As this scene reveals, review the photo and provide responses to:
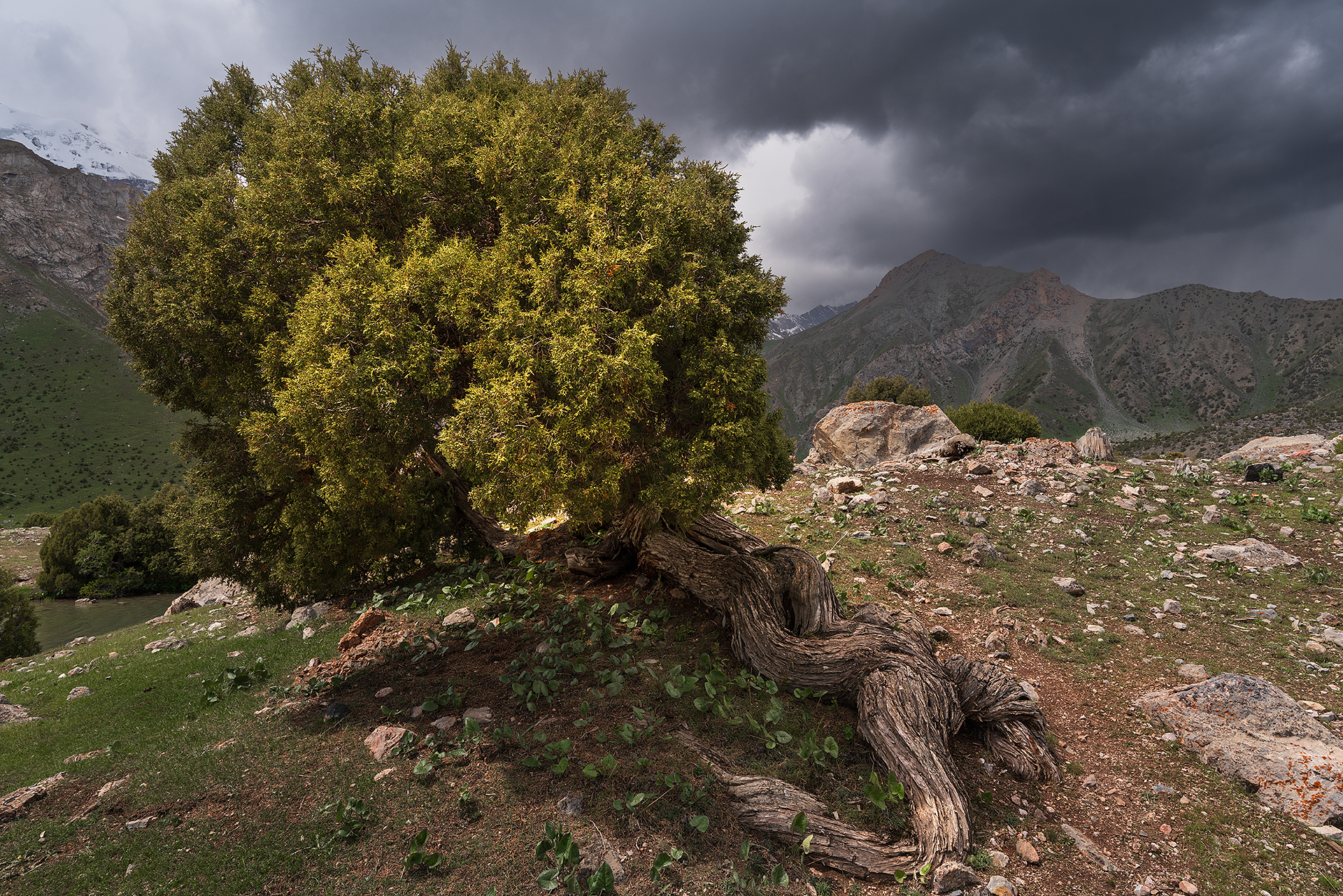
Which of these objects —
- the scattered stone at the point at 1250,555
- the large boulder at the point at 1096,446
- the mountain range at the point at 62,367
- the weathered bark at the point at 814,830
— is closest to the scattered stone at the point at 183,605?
the weathered bark at the point at 814,830

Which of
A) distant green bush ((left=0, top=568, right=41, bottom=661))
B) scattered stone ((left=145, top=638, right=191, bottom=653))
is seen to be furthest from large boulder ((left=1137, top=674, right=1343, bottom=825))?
distant green bush ((left=0, top=568, right=41, bottom=661))

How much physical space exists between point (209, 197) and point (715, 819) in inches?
548

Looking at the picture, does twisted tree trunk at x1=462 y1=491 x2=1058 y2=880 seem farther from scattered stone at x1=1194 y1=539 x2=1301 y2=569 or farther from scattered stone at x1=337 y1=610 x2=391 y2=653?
scattered stone at x1=1194 y1=539 x2=1301 y2=569

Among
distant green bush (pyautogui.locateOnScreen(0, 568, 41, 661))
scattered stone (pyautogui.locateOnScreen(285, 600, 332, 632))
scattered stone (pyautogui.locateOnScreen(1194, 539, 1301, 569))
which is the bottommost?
distant green bush (pyautogui.locateOnScreen(0, 568, 41, 661))

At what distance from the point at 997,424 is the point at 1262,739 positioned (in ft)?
121

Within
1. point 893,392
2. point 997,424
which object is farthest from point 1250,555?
point 893,392

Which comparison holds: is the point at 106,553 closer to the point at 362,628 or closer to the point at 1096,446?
the point at 362,628

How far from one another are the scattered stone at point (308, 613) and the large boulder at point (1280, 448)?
31.5 m

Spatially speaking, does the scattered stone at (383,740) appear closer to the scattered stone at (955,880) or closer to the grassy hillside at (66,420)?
the scattered stone at (955,880)

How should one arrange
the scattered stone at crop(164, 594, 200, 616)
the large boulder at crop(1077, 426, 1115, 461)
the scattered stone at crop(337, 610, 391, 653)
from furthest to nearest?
1. the large boulder at crop(1077, 426, 1115, 461)
2. the scattered stone at crop(164, 594, 200, 616)
3. the scattered stone at crop(337, 610, 391, 653)

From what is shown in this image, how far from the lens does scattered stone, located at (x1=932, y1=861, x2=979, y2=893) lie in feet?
18.8

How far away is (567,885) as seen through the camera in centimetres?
556

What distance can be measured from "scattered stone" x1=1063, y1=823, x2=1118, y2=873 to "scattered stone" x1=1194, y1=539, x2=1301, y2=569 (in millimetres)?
10496

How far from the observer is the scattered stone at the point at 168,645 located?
15.5 metres
